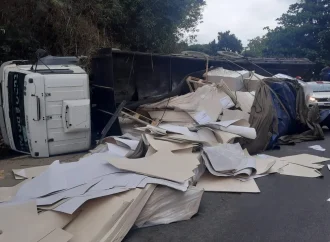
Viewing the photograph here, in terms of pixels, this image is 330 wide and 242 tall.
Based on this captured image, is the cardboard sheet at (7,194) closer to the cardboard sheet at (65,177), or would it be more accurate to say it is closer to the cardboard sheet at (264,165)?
the cardboard sheet at (65,177)

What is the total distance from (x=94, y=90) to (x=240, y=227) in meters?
4.44

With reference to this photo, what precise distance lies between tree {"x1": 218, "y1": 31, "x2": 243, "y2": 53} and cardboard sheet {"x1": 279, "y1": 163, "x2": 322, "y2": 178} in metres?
20.6

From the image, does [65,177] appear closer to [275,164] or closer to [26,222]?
[26,222]

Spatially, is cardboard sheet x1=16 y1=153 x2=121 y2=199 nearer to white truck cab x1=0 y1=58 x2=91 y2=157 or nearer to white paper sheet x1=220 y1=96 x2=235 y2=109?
white truck cab x1=0 y1=58 x2=91 y2=157

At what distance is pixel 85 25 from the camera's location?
893cm

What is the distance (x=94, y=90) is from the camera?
7.01 meters

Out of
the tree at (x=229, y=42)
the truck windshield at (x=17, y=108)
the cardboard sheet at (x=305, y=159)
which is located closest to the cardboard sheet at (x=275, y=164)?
the cardboard sheet at (x=305, y=159)

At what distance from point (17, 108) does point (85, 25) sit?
13.5 ft

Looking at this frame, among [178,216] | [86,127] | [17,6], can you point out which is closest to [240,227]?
[178,216]

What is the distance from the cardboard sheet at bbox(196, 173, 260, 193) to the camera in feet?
14.3

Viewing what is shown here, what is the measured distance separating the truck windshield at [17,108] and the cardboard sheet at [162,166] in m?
2.20

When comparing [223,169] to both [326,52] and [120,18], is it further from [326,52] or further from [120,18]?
[326,52]

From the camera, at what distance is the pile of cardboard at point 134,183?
2.96 metres

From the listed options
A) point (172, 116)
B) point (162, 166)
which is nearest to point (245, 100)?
point (172, 116)
